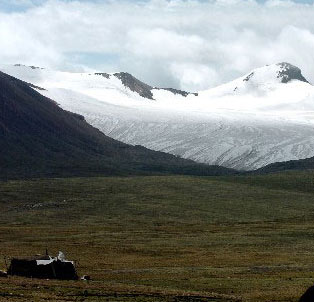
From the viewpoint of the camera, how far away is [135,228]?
416 feet

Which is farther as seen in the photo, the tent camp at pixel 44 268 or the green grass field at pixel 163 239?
the tent camp at pixel 44 268

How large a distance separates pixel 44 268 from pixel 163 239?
4716cm

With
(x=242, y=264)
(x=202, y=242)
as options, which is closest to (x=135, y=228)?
(x=202, y=242)

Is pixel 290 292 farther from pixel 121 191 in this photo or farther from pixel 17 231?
pixel 121 191

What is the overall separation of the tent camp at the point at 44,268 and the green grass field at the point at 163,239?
10.2ft

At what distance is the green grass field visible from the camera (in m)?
49.5

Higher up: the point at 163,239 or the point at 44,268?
the point at 44,268

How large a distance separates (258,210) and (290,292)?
114m

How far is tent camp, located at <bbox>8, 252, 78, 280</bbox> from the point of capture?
186 ft

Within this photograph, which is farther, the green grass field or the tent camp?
the tent camp

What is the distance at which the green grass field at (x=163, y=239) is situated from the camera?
4947 centimetres

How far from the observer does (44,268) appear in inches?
2248

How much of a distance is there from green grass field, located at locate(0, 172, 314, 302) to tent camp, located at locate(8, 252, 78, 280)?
311 cm

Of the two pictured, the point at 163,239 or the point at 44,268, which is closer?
the point at 44,268
